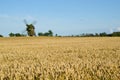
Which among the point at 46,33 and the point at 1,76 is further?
the point at 46,33

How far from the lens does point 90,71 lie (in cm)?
613

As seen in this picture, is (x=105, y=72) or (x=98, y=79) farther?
(x=105, y=72)

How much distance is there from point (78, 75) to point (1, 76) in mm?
1562

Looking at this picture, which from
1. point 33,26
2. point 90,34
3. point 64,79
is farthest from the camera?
point 90,34

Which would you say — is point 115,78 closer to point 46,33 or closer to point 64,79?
point 64,79

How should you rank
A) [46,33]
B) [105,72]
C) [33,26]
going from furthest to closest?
[46,33], [33,26], [105,72]

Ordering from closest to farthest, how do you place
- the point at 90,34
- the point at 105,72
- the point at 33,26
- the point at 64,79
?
the point at 64,79 < the point at 105,72 < the point at 33,26 < the point at 90,34

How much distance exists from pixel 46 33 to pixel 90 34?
24.6 m

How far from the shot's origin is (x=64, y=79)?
5238mm

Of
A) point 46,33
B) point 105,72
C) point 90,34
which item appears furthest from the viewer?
point 46,33

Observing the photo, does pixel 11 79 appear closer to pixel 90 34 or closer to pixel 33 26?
pixel 33 26

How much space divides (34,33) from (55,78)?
286 feet

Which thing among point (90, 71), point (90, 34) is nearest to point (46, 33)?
point (90, 34)

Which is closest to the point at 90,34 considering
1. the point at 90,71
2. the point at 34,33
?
the point at 34,33
